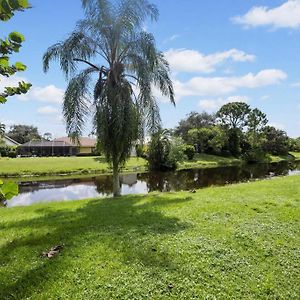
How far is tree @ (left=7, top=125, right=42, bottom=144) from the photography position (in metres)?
79.8

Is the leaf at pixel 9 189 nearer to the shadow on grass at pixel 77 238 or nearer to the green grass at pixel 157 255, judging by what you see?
the green grass at pixel 157 255

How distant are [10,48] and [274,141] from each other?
2792 inches

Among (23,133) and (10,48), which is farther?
(23,133)

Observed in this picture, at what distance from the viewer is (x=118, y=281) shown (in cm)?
513

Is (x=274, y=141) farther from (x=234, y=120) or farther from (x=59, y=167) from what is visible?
(x=59, y=167)

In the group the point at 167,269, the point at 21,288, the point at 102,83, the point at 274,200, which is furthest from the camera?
the point at 102,83

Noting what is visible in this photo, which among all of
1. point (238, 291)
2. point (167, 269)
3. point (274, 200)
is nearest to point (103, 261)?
point (167, 269)

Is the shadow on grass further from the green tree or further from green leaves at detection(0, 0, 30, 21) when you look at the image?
the green tree

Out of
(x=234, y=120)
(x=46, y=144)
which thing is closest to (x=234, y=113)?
(x=234, y=120)

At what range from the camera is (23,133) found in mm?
81625

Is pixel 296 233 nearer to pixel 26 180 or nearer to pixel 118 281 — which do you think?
pixel 118 281

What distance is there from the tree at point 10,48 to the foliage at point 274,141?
6896 centimetres

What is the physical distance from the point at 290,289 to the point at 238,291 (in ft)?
3.01

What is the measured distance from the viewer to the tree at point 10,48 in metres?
1.82
